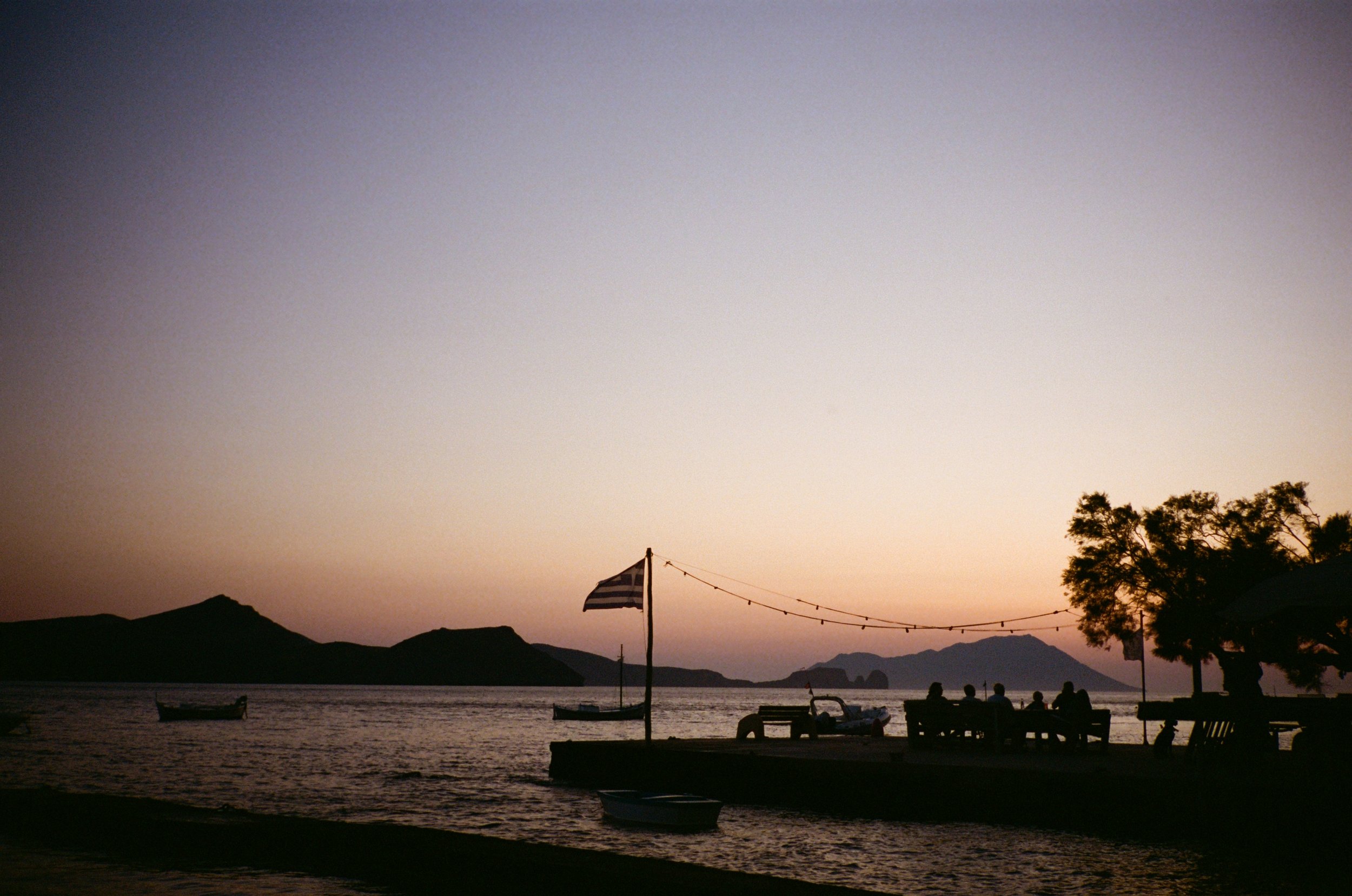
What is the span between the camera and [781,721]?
34.2 meters

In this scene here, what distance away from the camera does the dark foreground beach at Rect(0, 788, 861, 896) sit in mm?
9461

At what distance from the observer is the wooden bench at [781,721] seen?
33.3m

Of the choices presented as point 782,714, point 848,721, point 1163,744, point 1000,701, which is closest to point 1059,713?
point 1000,701

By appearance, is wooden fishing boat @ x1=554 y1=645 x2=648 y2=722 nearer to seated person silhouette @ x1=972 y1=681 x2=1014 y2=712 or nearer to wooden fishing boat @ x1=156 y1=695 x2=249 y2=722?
wooden fishing boat @ x1=156 y1=695 x2=249 y2=722

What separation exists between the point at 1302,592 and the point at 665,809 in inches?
594

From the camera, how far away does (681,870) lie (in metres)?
9.69

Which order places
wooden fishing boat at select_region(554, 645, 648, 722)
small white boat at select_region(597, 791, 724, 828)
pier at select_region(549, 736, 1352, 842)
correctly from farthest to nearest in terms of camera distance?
wooden fishing boat at select_region(554, 645, 648, 722) < small white boat at select_region(597, 791, 724, 828) < pier at select_region(549, 736, 1352, 842)

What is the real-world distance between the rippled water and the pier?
1.58 ft

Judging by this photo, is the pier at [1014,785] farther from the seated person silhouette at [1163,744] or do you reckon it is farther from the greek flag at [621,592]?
the greek flag at [621,592]

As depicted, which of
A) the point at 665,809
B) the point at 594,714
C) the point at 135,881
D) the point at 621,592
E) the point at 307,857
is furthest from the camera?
the point at 594,714

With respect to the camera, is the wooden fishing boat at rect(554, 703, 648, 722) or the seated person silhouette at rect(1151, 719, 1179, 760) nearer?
the seated person silhouette at rect(1151, 719, 1179, 760)

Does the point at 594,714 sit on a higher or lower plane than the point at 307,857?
lower

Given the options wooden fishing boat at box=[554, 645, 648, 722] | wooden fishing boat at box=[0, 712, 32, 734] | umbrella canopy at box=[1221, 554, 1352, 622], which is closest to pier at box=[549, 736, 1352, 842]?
umbrella canopy at box=[1221, 554, 1352, 622]

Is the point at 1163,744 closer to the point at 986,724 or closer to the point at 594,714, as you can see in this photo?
the point at 986,724
